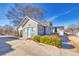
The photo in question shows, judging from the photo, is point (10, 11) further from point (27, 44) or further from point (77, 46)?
point (77, 46)

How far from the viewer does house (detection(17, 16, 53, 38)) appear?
1203 cm

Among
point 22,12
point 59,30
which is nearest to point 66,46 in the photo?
point 59,30

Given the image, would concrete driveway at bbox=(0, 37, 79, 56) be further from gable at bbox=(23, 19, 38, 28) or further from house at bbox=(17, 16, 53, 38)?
gable at bbox=(23, 19, 38, 28)

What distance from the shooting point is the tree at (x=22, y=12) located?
39.4 feet

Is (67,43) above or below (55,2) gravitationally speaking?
below

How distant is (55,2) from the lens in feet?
39.2

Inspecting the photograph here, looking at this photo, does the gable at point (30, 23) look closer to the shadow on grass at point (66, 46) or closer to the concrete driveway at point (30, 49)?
the concrete driveway at point (30, 49)

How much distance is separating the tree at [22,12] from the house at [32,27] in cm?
8

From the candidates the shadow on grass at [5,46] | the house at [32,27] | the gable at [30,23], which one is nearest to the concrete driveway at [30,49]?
the shadow on grass at [5,46]

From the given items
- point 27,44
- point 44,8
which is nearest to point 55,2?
point 44,8

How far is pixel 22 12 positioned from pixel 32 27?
0.35m

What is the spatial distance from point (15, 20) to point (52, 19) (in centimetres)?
71

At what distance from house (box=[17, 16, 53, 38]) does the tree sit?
0.27 ft

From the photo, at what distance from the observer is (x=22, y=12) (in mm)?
12031
